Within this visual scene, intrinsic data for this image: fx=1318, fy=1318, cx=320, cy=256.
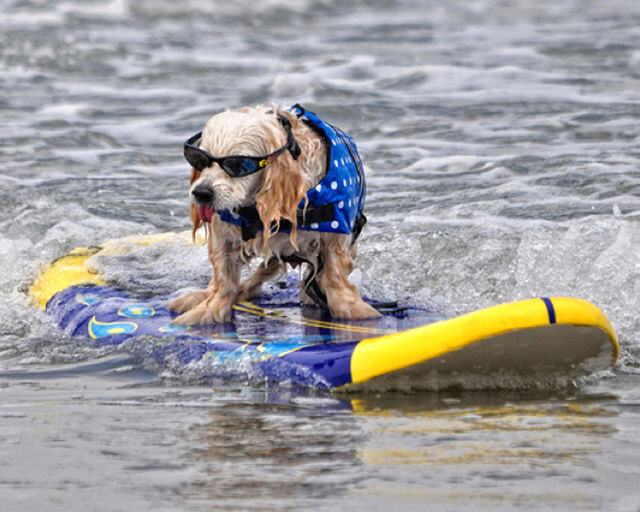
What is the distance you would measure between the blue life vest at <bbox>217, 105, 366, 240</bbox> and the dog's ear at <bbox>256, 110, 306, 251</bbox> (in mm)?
109

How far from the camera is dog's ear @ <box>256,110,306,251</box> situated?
15.7ft

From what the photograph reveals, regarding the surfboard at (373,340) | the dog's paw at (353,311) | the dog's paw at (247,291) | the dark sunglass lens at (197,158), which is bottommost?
the surfboard at (373,340)

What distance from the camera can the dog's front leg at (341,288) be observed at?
17.2ft

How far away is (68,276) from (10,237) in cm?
167

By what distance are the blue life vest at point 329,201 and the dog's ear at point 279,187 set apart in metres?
0.11

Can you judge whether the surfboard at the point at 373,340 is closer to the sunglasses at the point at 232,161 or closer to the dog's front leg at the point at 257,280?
the dog's front leg at the point at 257,280

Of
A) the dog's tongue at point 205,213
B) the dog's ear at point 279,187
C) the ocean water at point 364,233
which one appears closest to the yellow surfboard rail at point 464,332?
the ocean water at point 364,233

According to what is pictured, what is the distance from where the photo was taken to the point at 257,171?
4762mm

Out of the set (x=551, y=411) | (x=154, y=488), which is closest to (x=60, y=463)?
(x=154, y=488)

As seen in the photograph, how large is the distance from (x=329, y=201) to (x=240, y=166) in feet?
1.52

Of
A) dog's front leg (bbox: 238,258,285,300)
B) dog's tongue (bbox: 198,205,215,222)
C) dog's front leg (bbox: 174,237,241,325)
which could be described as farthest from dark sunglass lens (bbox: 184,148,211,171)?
dog's front leg (bbox: 238,258,285,300)

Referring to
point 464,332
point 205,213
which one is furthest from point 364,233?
point 464,332

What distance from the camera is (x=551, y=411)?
4.18m

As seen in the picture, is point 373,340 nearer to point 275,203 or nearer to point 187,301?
point 275,203
